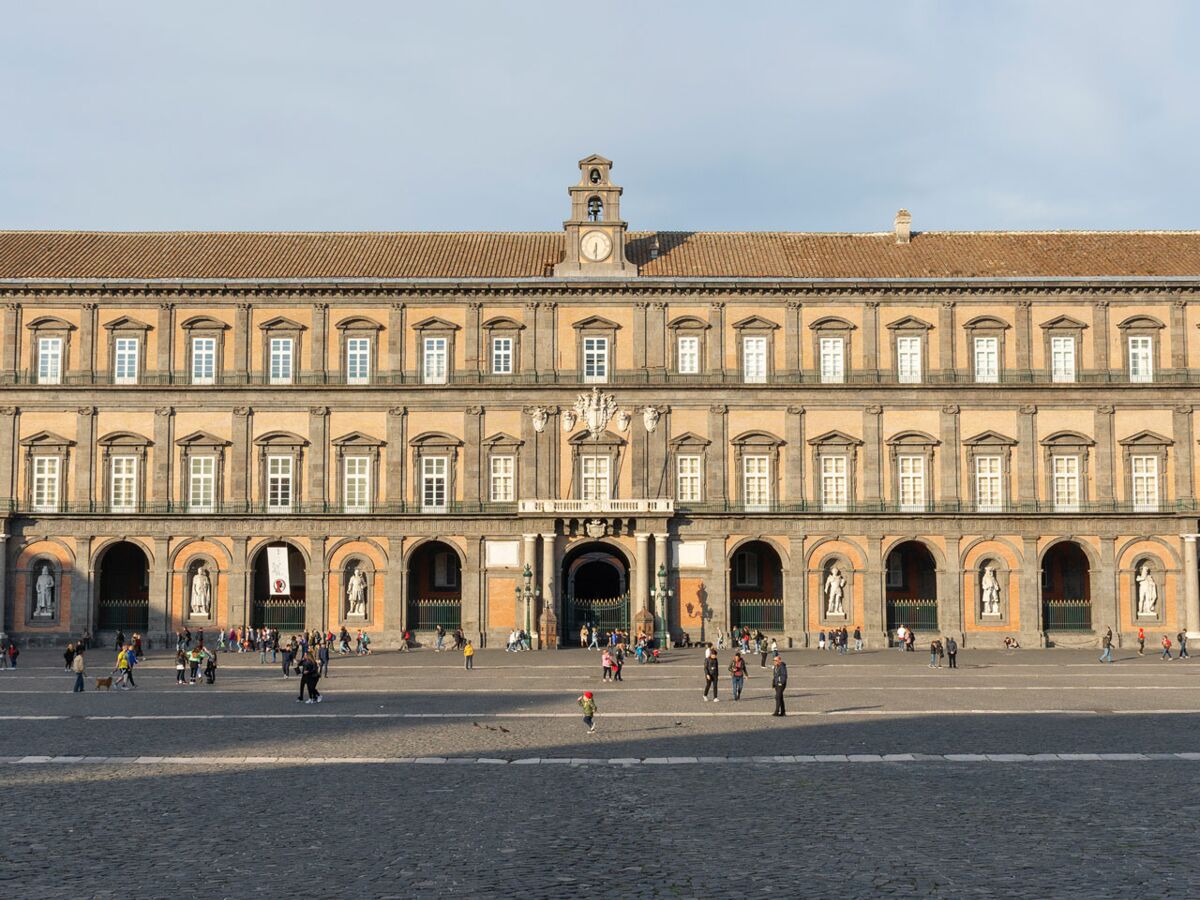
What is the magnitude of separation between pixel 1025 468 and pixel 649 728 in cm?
3655

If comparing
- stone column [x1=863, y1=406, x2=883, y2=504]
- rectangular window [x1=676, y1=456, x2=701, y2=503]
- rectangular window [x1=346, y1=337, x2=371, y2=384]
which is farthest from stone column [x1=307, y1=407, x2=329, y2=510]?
stone column [x1=863, y1=406, x2=883, y2=504]

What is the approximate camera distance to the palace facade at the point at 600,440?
2373 inches

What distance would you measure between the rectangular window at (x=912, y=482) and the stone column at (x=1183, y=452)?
37.2ft

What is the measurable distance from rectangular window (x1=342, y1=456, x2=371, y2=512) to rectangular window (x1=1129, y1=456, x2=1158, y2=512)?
34.6m

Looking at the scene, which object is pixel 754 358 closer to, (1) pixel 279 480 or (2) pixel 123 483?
(1) pixel 279 480

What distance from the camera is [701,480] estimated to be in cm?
6116

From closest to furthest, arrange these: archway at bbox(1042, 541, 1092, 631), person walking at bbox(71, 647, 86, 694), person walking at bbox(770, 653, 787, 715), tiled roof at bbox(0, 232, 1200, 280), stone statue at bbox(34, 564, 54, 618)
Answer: person walking at bbox(770, 653, 787, 715) → person walking at bbox(71, 647, 86, 694) → stone statue at bbox(34, 564, 54, 618) → archway at bbox(1042, 541, 1092, 631) → tiled roof at bbox(0, 232, 1200, 280)

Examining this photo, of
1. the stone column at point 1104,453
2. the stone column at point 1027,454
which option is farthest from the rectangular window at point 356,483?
the stone column at point 1104,453

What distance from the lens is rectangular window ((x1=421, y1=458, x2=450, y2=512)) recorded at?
61.2m

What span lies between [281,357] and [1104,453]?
37.7 metres

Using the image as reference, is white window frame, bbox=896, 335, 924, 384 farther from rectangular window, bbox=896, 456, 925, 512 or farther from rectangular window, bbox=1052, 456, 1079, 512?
rectangular window, bbox=1052, 456, 1079, 512

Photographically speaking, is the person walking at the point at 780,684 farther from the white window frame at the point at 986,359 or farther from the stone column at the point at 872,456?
the white window frame at the point at 986,359

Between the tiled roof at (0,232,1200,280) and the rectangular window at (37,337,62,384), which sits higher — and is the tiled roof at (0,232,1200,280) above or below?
above

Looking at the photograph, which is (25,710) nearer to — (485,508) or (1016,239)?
(485,508)
